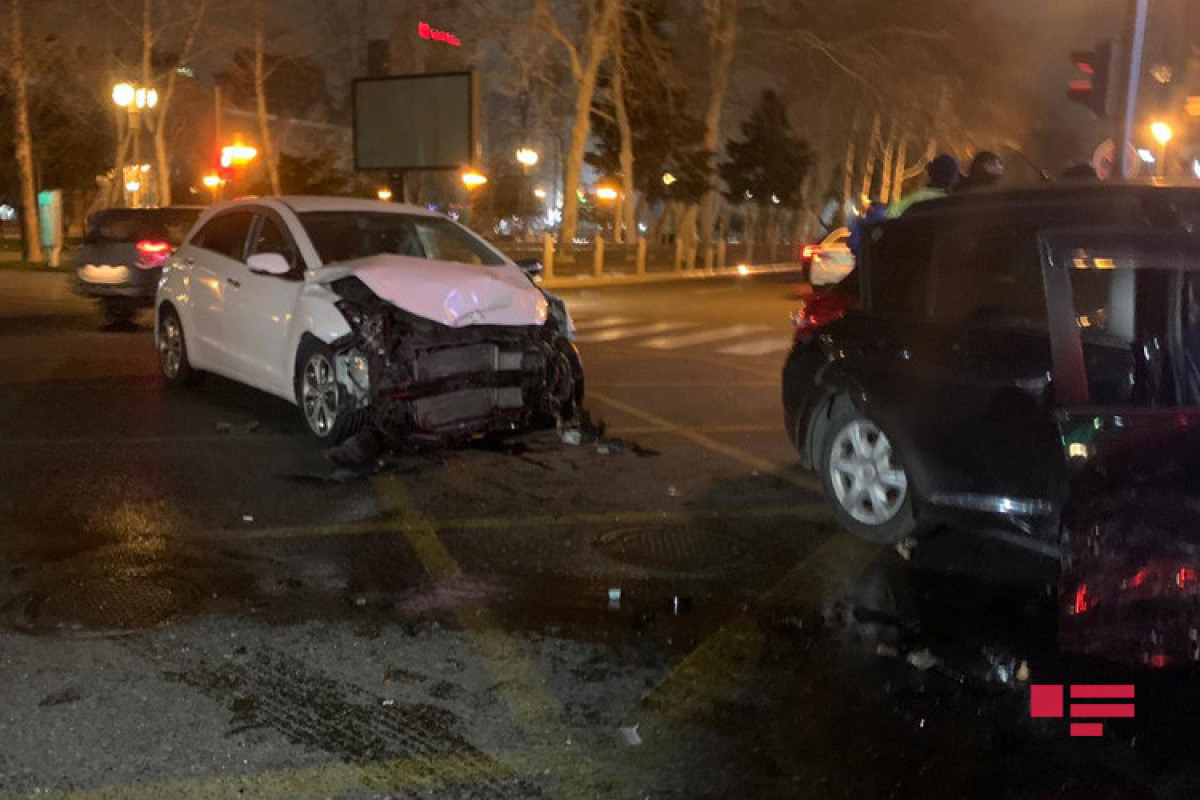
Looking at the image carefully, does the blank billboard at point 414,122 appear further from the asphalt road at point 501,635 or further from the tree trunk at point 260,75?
the asphalt road at point 501,635

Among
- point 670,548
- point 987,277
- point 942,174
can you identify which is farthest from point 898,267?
point 942,174

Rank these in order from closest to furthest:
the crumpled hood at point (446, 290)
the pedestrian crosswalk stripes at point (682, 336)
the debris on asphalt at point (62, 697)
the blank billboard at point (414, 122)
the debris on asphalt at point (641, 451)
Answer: the debris on asphalt at point (62, 697)
the crumpled hood at point (446, 290)
the debris on asphalt at point (641, 451)
the pedestrian crosswalk stripes at point (682, 336)
the blank billboard at point (414, 122)

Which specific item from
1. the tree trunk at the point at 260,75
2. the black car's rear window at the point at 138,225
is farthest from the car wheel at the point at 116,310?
the tree trunk at the point at 260,75

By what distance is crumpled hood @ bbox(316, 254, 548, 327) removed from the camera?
777 cm

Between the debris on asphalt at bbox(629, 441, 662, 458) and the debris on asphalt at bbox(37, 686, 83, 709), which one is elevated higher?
the debris on asphalt at bbox(629, 441, 662, 458)

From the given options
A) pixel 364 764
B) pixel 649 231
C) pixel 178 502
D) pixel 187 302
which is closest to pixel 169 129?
pixel 649 231

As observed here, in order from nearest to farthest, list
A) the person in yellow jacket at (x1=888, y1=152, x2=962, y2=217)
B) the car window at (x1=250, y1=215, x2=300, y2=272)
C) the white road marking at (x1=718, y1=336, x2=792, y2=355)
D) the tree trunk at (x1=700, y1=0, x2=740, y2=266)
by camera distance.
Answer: the car window at (x1=250, y1=215, x2=300, y2=272) < the person in yellow jacket at (x1=888, y1=152, x2=962, y2=217) < the white road marking at (x1=718, y1=336, x2=792, y2=355) < the tree trunk at (x1=700, y1=0, x2=740, y2=266)

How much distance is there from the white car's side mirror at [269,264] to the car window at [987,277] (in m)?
4.46

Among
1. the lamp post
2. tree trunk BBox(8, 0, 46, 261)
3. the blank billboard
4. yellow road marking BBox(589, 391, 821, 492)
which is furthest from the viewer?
the lamp post

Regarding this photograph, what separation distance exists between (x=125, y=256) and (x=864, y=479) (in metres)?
12.9

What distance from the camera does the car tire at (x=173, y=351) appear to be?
10.5m

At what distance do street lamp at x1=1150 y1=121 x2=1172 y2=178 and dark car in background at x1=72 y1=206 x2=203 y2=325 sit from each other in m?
16.7

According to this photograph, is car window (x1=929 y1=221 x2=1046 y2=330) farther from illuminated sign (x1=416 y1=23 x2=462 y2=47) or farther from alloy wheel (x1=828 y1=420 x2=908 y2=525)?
illuminated sign (x1=416 y1=23 x2=462 y2=47)

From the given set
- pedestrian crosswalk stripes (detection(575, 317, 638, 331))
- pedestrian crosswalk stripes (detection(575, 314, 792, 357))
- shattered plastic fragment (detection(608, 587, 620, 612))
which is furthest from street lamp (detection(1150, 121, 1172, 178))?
shattered plastic fragment (detection(608, 587, 620, 612))
